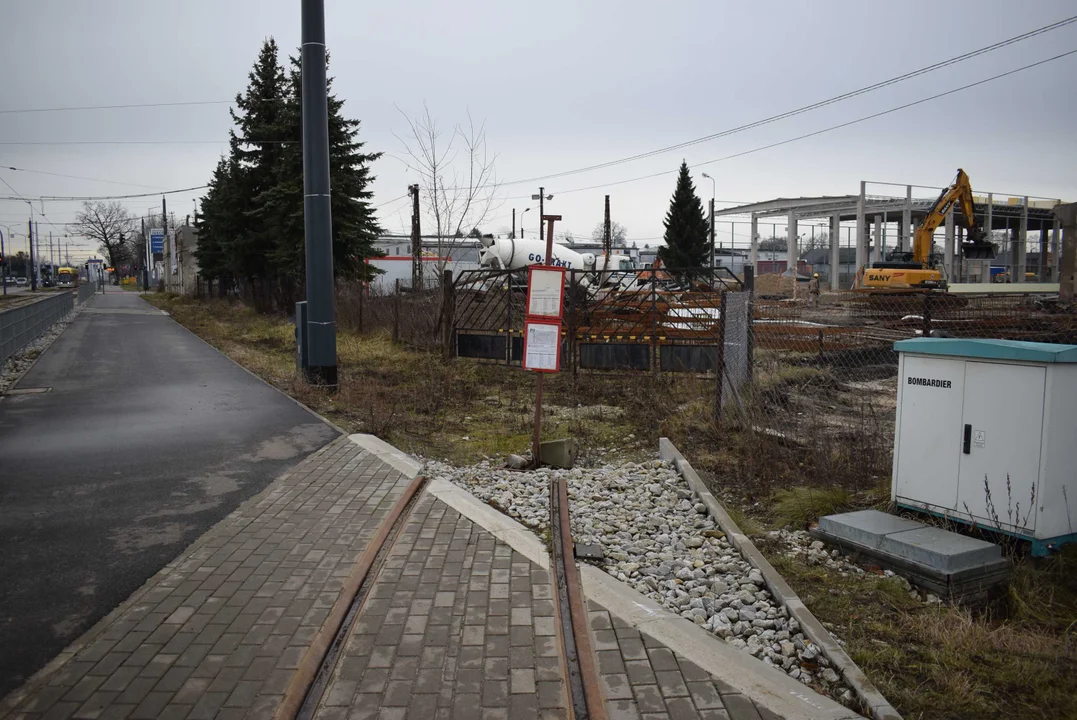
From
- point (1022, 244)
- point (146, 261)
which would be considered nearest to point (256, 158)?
point (1022, 244)

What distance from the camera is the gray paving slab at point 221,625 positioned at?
3879 mm

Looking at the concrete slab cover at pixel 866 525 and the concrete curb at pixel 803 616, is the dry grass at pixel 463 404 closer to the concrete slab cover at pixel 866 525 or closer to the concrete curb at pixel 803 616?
the concrete curb at pixel 803 616

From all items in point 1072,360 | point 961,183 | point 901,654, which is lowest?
point 901,654

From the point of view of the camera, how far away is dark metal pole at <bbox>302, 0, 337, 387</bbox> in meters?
13.2

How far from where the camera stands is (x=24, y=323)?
2084 cm

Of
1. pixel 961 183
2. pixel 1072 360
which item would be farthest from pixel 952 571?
pixel 961 183

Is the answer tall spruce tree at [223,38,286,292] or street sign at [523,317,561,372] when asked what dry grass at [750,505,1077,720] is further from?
tall spruce tree at [223,38,286,292]

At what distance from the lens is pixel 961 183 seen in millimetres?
31219

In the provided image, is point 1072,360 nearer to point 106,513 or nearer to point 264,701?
point 264,701

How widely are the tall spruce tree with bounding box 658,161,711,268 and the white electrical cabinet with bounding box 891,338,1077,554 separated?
5900cm

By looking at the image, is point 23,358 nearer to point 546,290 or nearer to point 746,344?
point 546,290

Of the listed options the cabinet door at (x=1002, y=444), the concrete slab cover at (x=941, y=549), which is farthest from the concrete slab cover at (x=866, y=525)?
the cabinet door at (x=1002, y=444)

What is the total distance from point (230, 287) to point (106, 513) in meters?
49.2

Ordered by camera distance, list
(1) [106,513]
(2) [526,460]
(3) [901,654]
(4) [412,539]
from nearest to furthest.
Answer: (3) [901,654] < (4) [412,539] < (1) [106,513] < (2) [526,460]
